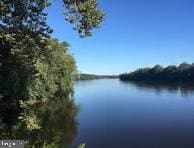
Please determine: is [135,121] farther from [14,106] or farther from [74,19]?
[74,19]

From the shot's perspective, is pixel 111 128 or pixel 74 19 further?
pixel 111 128

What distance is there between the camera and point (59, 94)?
59.8 metres

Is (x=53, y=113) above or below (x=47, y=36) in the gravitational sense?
below

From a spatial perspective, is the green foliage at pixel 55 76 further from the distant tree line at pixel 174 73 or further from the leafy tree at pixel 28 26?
the distant tree line at pixel 174 73

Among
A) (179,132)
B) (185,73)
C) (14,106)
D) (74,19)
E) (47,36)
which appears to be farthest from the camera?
(185,73)

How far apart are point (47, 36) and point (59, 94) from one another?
44205 millimetres

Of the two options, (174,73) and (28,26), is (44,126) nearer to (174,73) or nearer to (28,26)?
(28,26)

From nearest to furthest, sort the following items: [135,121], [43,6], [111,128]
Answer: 1. [43,6]
2. [111,128]
3. [135,121]

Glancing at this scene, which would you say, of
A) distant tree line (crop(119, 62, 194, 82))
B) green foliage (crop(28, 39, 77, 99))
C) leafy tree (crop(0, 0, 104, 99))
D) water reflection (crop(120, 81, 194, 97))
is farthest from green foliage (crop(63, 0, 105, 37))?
distant tree line (crop(119, 62, 194, 82))

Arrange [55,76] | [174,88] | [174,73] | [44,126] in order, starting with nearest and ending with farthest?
[44,126], [55,76], [174,88], [174,73]

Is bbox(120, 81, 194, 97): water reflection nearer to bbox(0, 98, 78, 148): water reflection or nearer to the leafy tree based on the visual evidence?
bbox(0, 98, 78, 148): water reflection

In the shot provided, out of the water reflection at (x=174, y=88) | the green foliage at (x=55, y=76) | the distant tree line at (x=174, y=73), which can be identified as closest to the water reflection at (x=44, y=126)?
the green foliage at (x=55, y=76)

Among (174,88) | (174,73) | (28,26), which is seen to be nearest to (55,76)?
(28,26)

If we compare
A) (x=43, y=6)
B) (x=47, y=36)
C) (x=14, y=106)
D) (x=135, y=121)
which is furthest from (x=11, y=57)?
(x=14, y=106)
